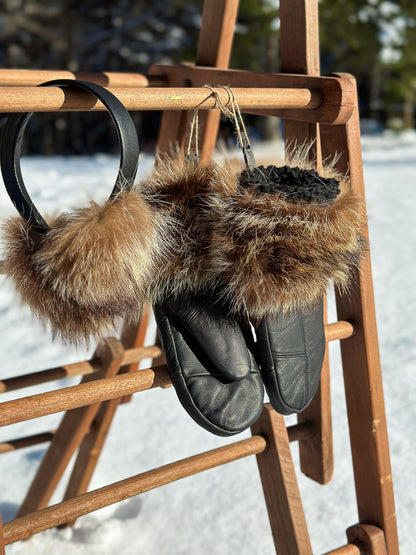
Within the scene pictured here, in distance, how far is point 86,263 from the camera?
2.19 ft

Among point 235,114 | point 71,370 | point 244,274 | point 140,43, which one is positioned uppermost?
point 140,43

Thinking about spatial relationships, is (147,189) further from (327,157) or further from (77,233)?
(327,157)

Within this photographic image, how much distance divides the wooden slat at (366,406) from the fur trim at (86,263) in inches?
Result: 17.5

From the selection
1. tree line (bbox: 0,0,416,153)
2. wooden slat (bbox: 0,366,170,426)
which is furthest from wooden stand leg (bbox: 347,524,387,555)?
tree line (bbox: 0,0,416,153)

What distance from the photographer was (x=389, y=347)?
219cm

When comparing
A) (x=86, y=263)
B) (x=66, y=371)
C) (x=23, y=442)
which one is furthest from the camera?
(x=23, y=442)

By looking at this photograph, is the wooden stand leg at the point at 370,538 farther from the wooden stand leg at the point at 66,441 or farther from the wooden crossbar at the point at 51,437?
the wooden stand leg at the point at 66,441

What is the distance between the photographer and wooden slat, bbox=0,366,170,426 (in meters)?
0.73

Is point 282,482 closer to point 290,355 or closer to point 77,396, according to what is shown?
point 290,355

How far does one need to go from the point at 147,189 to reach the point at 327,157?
359mm

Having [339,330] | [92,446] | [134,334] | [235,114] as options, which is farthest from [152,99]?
[92,446]

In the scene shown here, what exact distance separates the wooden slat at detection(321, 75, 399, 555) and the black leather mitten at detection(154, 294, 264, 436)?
306 millimetres

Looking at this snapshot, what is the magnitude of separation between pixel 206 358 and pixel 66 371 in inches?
17.2

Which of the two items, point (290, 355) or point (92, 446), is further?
point (92, 446)
